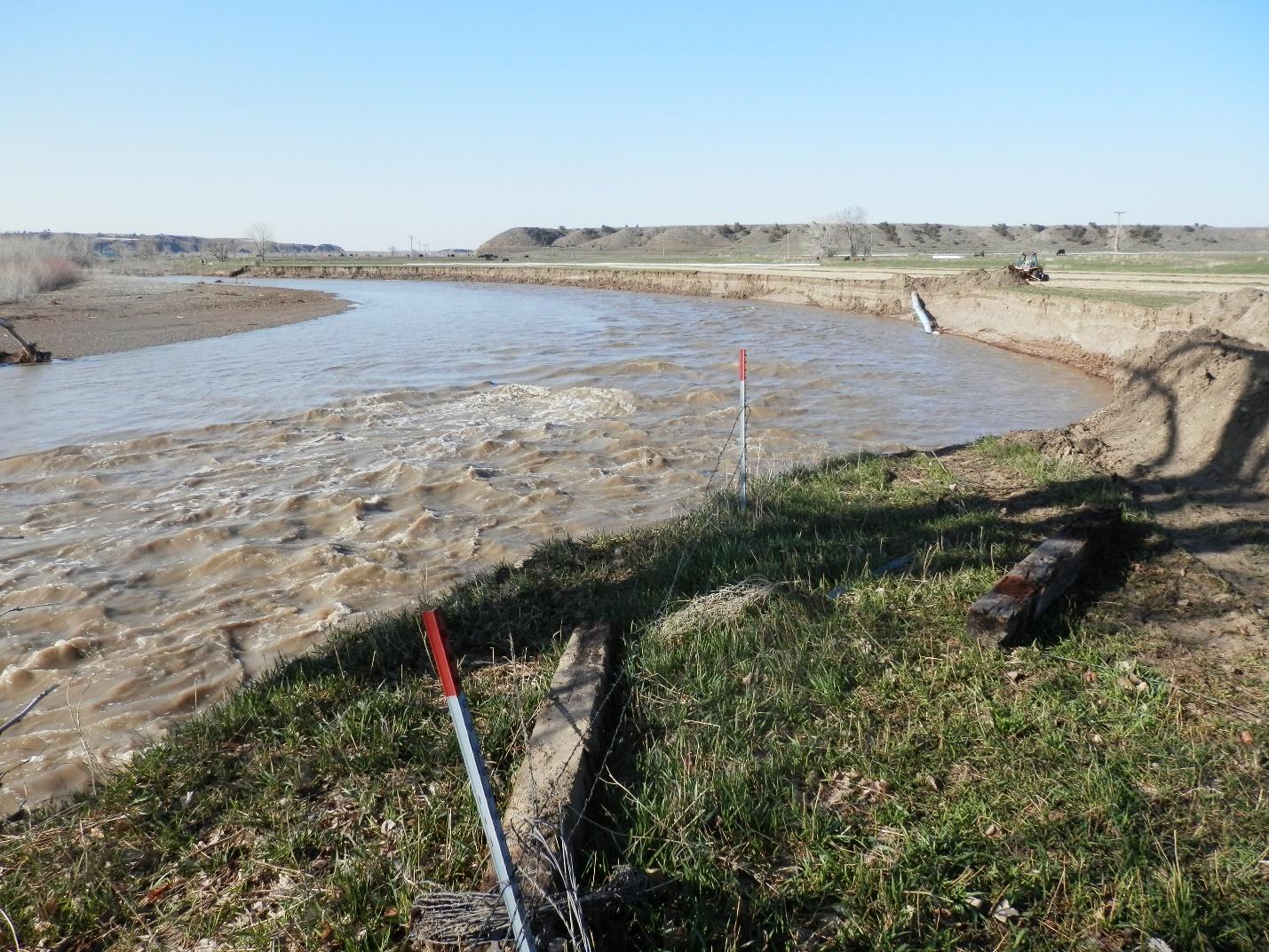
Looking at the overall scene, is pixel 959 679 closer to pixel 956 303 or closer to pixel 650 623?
pixel 650 623

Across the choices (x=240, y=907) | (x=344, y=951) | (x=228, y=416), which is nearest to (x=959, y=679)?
(x=344, y=951)

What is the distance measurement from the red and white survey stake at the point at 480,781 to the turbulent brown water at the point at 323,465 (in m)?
2.80

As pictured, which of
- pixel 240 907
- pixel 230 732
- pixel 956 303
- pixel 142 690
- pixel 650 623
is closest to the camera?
pixel 240 907

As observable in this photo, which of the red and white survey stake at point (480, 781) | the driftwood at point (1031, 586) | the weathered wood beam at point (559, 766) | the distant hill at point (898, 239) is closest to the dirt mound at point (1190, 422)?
the driftwood at point (1031, 586)

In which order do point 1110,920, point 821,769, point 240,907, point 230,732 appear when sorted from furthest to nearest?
1. point 230,732
2. point 821,769
3. point 240,907
4. point 1110,920

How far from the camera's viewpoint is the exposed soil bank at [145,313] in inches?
1088

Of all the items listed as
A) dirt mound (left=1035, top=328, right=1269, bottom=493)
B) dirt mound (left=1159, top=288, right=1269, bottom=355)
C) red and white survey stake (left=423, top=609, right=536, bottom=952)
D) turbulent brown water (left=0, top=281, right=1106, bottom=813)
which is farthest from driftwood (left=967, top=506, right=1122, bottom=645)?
dirt mound (left=1159, top=288, right=1269, bottom=355)

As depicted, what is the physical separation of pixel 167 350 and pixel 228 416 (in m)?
12.0

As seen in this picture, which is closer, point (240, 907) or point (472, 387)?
point (240, 907)

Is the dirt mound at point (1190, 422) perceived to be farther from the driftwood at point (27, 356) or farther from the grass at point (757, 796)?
the driftwood at point (27, 356)

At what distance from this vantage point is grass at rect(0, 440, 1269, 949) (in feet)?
10.1

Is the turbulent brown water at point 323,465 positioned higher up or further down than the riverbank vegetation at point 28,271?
further down

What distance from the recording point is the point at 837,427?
47.1ft

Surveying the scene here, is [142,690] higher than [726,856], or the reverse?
[726,856]
